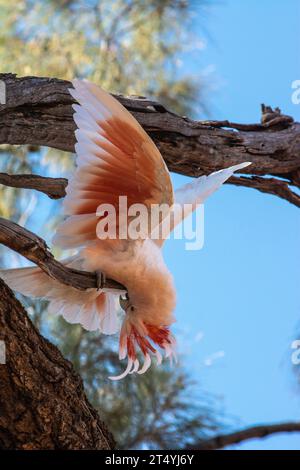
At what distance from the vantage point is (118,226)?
210cm

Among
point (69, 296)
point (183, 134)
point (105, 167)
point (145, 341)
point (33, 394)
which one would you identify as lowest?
point (33, 394)

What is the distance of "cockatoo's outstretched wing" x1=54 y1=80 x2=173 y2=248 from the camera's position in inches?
77.2

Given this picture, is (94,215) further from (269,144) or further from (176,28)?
(176,28)

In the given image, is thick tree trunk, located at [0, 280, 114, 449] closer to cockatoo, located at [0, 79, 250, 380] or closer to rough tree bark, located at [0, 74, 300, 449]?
rough tree bark, located at [0, 74, 300, 449]

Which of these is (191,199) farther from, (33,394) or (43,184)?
(33,394)

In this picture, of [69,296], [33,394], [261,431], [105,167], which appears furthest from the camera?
[261,431]

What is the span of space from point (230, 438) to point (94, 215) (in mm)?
796

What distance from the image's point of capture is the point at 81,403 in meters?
1.94

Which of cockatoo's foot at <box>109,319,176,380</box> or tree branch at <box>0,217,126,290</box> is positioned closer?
tree branch at <box>0,217,126,290</box>

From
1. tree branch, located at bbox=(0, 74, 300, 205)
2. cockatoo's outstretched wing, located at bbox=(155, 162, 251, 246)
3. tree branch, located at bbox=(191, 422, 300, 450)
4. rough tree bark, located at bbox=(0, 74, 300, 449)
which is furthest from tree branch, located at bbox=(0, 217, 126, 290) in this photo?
tree branch, located at bbox=(191, 422, 300, 450)

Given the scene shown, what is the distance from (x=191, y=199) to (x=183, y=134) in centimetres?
30

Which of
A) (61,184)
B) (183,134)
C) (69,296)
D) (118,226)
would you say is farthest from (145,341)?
(183,134)

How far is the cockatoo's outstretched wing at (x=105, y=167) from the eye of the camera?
77.2 inches
